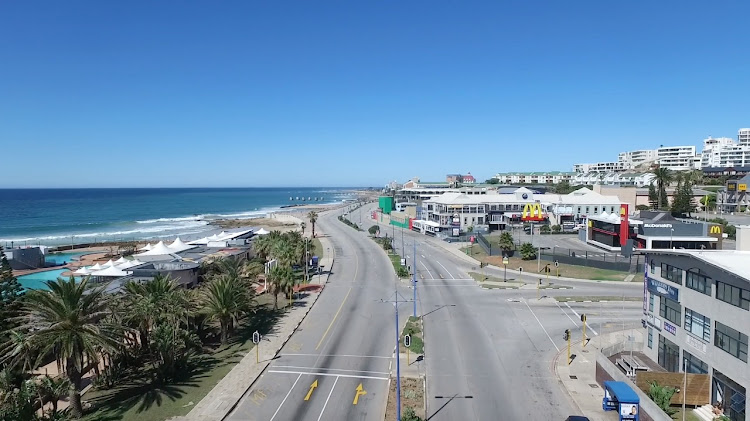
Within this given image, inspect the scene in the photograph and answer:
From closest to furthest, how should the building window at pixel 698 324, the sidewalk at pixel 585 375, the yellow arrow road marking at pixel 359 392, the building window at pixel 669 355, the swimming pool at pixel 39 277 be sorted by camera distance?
the sidewalk at pixel 585 375 → the building window at pixel 698 324 → the yellow arrow road marking at pixel 359 392 → the building window at pixel 669 355 → the swimming pool at pixel 39 277

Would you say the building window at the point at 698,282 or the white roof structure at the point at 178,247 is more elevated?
the building window at the point at 698,282

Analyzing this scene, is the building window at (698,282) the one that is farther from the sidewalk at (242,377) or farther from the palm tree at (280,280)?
the palm tree at (280,280)

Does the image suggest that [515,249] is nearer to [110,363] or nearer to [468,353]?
[468,353]

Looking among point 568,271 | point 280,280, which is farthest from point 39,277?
point 568,271

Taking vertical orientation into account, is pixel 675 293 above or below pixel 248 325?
above

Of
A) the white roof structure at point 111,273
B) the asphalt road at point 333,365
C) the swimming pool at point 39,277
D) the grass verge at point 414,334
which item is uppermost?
the white roof structure at point 111,273

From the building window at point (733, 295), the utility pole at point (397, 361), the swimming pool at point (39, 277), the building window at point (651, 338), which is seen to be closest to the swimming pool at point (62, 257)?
the swimming pool at point (39, 277)

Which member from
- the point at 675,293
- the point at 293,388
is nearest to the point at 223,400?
the point at 293,388

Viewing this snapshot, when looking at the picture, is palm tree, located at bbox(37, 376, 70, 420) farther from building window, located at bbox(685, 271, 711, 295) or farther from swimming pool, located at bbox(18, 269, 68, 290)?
swimming pool, located at bbox(18, 269, 68, 290)
